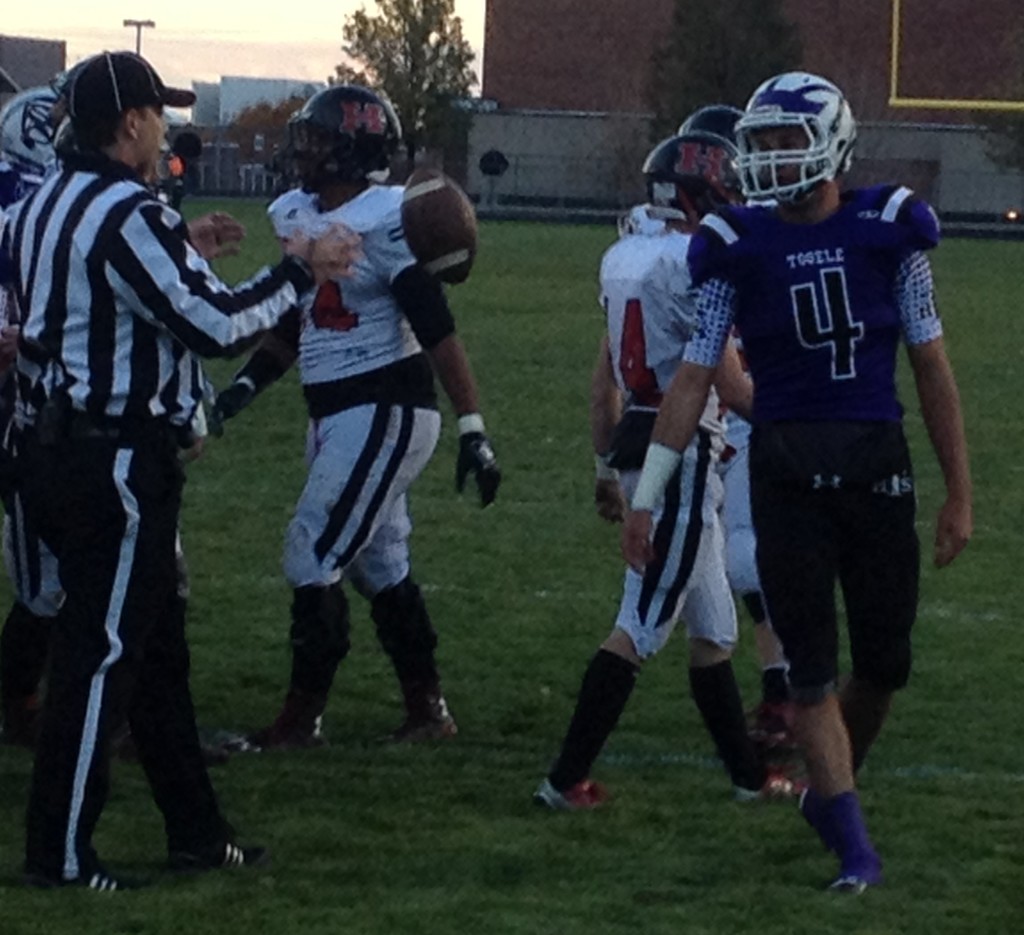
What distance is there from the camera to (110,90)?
493 centimetres

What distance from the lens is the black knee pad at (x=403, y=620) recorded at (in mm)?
6590

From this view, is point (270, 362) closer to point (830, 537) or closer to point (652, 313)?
point (652, 313)

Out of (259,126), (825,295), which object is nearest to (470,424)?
(825,295)

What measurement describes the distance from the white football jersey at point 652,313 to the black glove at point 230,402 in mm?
1126

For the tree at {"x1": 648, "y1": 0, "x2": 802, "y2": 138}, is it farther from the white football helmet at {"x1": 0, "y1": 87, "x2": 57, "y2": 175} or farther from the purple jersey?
the purple jersey

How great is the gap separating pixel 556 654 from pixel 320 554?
1.69 metres

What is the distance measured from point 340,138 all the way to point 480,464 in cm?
98

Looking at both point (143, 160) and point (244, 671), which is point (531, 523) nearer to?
point (244, 671)

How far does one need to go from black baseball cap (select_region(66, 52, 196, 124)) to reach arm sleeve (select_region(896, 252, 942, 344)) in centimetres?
164

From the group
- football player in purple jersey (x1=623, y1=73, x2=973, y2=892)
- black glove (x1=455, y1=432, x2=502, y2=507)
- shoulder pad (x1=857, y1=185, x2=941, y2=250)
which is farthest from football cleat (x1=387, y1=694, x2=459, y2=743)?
shoulder pad (x1=857, y1=185, x2=941, y2=250)

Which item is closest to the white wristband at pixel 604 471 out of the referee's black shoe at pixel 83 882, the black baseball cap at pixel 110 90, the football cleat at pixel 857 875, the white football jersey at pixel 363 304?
the white football jersey at pixel 363 304

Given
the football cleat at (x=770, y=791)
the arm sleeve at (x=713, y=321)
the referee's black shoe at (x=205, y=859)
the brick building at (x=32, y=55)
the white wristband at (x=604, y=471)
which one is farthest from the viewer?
the brick building at (x=32, y=55)

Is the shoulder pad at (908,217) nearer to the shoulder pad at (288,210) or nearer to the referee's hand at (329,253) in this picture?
the referee's hand at (329,253)

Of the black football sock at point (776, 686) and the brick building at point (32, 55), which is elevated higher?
the brick building at point (32, 55)
